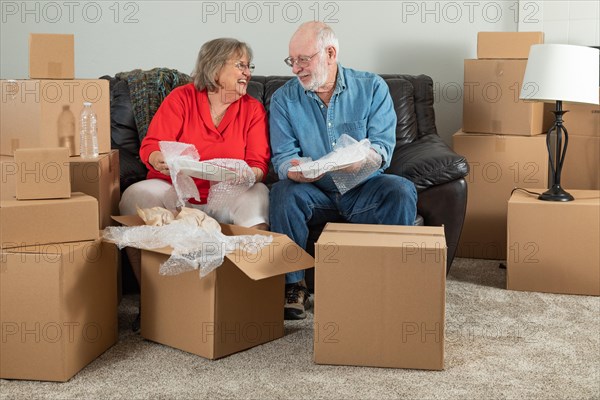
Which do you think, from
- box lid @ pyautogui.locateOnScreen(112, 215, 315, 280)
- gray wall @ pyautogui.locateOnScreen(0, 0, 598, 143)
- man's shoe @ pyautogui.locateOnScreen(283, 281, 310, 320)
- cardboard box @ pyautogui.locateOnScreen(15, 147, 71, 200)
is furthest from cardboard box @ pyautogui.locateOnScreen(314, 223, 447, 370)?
gray wall @ pyautogui.locateOnScreen(0, 0, 598, 143)

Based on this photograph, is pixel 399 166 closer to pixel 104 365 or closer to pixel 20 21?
pixel 104 365

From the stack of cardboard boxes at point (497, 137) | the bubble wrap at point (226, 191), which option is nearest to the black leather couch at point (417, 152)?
the stack of cardboard boxes at point (497, 137)

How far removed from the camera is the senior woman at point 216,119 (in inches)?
129

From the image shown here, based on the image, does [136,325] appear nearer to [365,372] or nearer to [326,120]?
[365,372]

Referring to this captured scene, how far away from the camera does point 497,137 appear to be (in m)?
3.94

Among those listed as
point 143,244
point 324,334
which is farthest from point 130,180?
point 324,334

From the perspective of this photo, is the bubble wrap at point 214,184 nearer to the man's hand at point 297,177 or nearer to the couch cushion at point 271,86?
the man's hand at point 297,177

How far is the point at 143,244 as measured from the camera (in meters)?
2.69

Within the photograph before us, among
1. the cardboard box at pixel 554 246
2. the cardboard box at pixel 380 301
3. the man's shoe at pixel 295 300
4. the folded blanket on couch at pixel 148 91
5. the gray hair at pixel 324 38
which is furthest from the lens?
the folded blanket on couch at pixel 148 91

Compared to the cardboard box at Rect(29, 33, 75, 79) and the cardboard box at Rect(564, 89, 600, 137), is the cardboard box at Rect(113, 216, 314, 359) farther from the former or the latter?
the cardboard box at Rect(564, 89, 600, 137)

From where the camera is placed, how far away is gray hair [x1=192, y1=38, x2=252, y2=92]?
3.28 m

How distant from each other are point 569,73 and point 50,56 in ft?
6.69

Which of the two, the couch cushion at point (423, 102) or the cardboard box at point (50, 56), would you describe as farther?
the couch cushion at point (423, 102)

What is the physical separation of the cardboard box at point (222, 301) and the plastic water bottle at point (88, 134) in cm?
55
